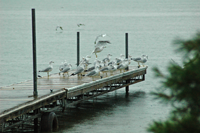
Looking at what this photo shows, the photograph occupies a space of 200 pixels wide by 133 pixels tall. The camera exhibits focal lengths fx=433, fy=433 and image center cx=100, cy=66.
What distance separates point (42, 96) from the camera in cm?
1293

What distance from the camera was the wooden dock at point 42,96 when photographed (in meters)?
11.5

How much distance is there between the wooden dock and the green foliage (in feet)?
22.5

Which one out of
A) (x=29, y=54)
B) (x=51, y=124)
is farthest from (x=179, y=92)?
A: (x=29, y=54)

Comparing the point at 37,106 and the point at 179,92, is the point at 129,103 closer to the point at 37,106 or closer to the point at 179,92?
the point at 37,106

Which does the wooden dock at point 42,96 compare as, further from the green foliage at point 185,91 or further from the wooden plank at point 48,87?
the green foliage at point 185,91

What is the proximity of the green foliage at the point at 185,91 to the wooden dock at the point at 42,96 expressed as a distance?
6849 millimetres

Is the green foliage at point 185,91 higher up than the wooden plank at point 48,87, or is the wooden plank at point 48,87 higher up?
the green foliage at point 185,91

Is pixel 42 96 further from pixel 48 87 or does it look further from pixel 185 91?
pixel 185 91

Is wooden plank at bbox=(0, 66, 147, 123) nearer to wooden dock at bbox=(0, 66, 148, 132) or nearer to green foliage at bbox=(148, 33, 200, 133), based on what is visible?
wooden dock at bbox=(0, 66, 148, 132)

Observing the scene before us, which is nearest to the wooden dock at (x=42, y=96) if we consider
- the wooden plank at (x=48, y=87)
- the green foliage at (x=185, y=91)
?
the wooden plank at (x=48, y=87)

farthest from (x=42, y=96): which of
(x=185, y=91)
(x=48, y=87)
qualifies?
(x=185, y=91)

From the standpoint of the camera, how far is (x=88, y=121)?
15984mm

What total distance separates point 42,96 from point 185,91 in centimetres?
930

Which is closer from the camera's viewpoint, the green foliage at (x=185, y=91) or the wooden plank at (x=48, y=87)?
the green foliage at (x=185, y=91)
